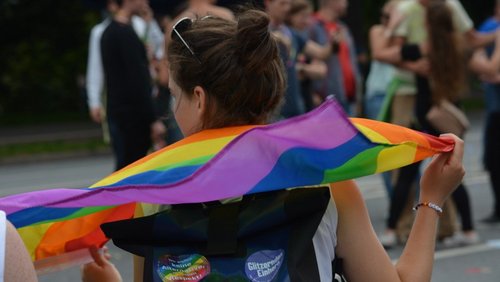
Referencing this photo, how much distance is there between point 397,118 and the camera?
838 centimetres

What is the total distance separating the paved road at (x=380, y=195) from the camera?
745cm

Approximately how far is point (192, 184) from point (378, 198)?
872 cm

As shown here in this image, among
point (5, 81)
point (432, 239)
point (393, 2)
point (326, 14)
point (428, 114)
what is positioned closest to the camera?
point (432, 239)

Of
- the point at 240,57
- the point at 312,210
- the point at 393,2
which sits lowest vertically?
the point at 393,2

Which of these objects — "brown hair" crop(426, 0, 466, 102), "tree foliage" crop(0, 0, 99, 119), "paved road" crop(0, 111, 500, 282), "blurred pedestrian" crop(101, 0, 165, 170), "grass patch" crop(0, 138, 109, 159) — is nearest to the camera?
"paved road" crop(0, 111, 500, 282)

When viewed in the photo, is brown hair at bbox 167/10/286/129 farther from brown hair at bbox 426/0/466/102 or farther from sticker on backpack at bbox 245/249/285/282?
brown hair at bbox 426/0/466/102

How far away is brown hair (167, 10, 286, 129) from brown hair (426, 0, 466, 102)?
5.48 meters

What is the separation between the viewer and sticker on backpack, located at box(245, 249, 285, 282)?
93.1 inches

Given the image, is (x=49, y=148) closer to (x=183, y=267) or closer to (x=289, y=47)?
(x=289, y=47)

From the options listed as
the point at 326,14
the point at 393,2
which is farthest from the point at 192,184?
the point at 326,14

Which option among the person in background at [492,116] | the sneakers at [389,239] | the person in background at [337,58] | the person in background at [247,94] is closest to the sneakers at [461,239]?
the sneakers at [389,239]

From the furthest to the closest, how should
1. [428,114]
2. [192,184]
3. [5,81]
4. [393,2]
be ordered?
[5,81], [393,2], [428,114], [192,184]

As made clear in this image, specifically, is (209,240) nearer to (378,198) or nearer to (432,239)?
(432,239)

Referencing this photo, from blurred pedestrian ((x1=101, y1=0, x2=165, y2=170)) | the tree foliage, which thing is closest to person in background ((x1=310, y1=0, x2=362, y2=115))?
blurred pedestrian ((x1=101, y1=0, x2=165, y2=170))
